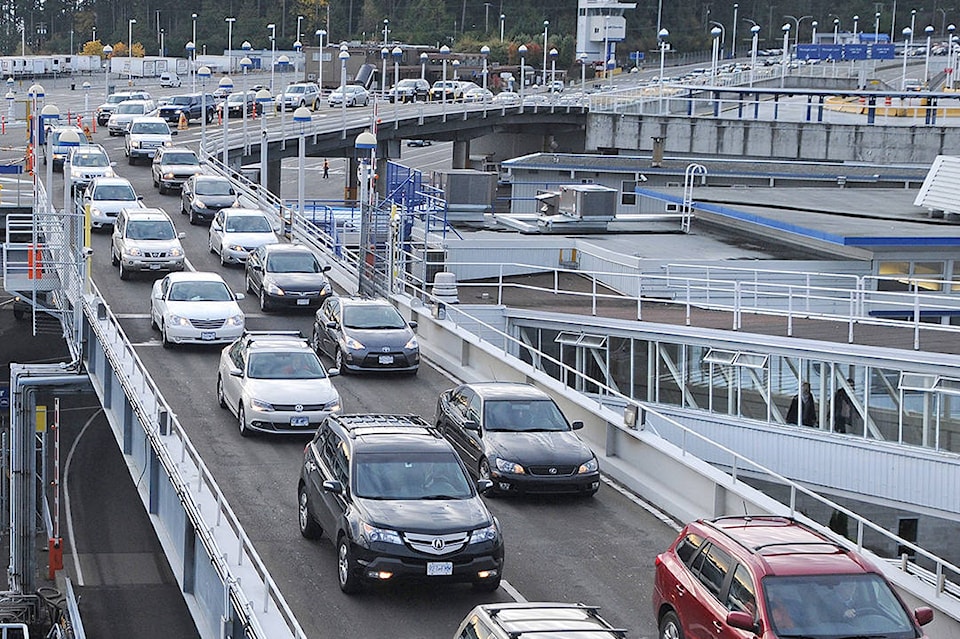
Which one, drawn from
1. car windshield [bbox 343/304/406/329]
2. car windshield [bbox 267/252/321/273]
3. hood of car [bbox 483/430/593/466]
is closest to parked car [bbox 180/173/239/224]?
car windshield [bbox 267/252/321/273]

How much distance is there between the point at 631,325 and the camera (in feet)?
112

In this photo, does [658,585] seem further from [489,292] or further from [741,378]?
[489,292]

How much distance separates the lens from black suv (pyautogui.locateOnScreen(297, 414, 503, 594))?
17156 millimetres

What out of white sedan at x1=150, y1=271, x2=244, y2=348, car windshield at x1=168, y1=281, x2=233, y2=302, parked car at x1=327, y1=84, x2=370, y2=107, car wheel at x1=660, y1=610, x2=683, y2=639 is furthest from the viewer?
parked car at x1=327, y1=84, x2=370, y2=107

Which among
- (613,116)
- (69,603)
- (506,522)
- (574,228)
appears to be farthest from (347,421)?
(613,116)

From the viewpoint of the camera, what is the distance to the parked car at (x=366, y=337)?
3003cm

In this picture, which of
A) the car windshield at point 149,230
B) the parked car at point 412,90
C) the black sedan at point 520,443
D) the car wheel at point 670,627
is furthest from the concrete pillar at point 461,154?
the car wheel at point 670,627

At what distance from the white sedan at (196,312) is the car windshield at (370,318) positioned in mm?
2718

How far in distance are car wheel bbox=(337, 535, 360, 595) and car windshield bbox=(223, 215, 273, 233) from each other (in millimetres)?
26146

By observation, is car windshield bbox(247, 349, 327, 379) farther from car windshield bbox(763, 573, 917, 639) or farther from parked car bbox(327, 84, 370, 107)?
parked car bbox(327, 84, 370, 107)

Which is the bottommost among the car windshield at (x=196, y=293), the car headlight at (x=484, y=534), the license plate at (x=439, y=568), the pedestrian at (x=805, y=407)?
the pedestrian at (x=805, y=407)

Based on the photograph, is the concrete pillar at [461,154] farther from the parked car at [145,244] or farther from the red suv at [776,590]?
the red suv at [776,590]

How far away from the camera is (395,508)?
17625 mm

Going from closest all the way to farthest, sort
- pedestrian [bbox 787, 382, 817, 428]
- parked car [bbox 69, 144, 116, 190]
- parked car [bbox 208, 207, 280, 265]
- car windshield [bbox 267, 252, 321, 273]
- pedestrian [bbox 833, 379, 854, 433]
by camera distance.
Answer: pedestrian [bbox 833, 379, 854, 433] < pedestrian [bbox 787, 382, 817, 428] < car windshield [bbox 267, 252, 321, 273] < parked car [bbox 208, 207, 280, 265] < parked car [bbox 69, 144, 116, 190]
